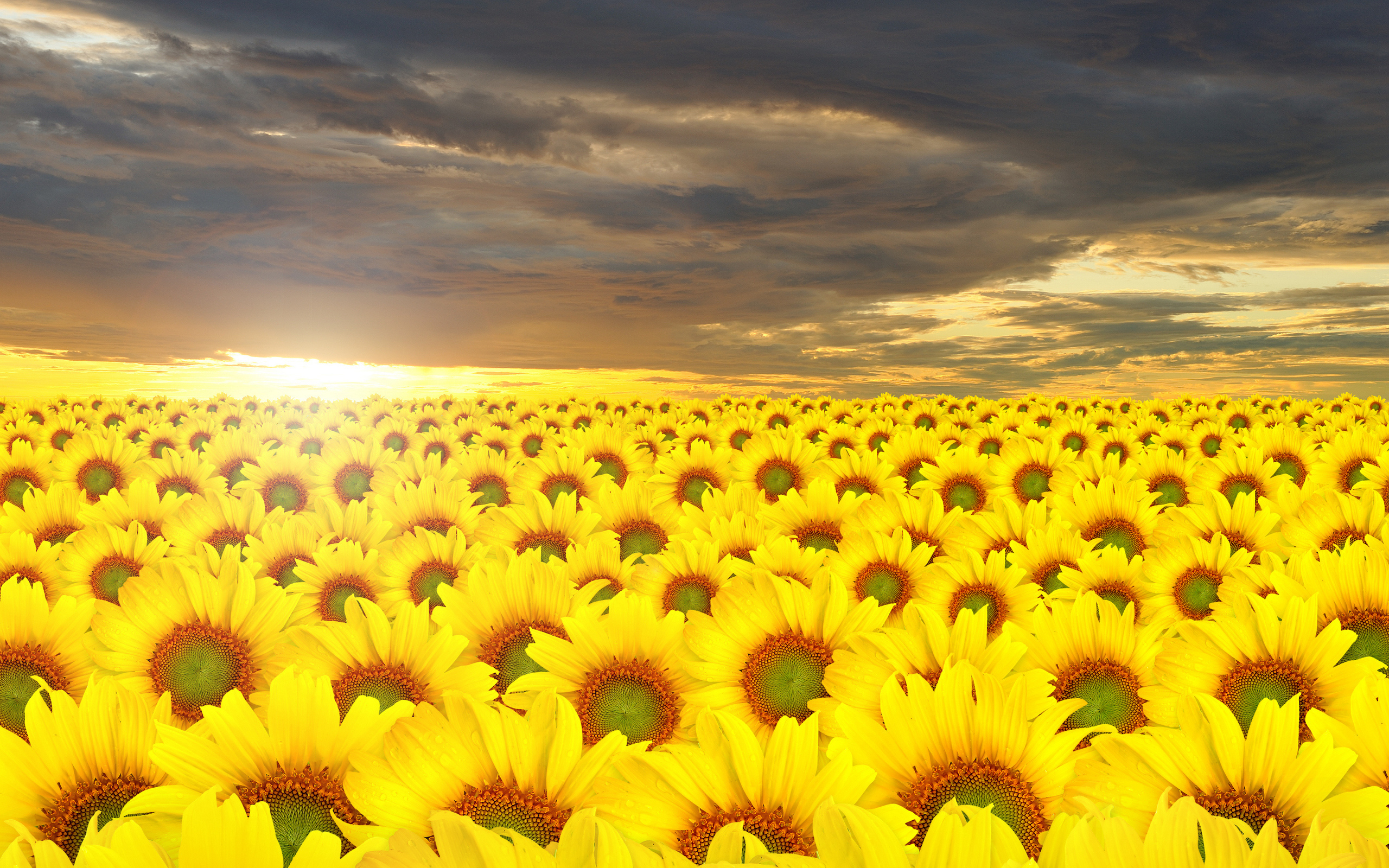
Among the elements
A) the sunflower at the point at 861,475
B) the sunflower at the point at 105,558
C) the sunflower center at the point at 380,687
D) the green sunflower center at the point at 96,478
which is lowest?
the green sunflower center at the point at 96,478

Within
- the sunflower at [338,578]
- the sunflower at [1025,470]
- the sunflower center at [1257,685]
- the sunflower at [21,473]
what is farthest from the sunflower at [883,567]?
the sunflower at [21,473]

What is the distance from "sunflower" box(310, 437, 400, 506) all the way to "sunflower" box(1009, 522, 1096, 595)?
20.8 feet

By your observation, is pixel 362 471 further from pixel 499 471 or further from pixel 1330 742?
pixel 1330 742

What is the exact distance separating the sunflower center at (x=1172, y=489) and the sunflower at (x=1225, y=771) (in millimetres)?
7702

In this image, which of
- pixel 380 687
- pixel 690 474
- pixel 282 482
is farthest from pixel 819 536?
pixel 282 482

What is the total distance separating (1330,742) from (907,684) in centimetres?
118

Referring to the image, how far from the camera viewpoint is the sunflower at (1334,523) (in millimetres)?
6473

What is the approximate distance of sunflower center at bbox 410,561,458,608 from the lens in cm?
548

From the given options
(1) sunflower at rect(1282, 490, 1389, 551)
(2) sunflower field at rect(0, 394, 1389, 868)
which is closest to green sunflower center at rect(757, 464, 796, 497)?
(2) sunflower field at rect(0, 394, 1389, 868)

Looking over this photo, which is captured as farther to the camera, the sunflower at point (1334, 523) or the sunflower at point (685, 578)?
the sunflower at point (1334, 523)

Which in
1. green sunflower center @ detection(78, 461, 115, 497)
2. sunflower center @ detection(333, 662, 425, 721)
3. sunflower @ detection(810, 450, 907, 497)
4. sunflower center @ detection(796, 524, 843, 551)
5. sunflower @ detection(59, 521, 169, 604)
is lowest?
green sunflower center @ detection(78, 461, 115, 497)

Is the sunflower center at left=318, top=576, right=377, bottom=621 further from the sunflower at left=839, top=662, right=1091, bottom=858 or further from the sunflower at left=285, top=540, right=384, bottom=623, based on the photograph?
the sunflower at left=839, top=662, right=1091, bottom=858

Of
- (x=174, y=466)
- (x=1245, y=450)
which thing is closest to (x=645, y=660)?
(x=174, y=466)

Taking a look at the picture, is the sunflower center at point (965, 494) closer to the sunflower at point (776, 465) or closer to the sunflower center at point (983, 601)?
the sunflower at point (776, 465)
